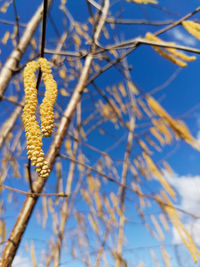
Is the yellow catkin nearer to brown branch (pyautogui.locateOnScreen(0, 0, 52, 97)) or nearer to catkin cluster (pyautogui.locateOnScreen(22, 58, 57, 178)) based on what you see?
catkin cluster (pyautogui.locateOnScreen(22, 58, 57, 178))

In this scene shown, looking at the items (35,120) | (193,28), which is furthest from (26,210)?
(193,28)

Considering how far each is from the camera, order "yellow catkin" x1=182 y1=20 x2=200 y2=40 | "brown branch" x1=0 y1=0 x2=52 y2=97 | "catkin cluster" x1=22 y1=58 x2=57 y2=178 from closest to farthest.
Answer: "catkin cluster" x1=22 y1=58 x2=57 y2=178 < "yellow catkin" x1=182 y1=20 x2=200 y2=40 < "brown branch" x1=0 y1=0 x2=52 y2=97

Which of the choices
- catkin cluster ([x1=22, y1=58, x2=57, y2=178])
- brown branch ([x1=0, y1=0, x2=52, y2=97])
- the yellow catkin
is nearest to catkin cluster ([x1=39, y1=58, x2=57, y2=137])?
catkin cluster ([x1=22, y1=58, x2=57, y2=178])

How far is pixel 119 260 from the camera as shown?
90 cm

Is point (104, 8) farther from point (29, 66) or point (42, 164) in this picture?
point (42, 164)

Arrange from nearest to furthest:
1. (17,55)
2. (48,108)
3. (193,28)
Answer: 1. (48,108)
2. (193,28)
3. (17,55)

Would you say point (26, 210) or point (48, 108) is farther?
point (26, 210)

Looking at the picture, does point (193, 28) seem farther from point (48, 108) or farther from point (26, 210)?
point (26, 210)

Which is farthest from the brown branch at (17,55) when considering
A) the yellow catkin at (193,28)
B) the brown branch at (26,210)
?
the yellow catkin at (193,28)

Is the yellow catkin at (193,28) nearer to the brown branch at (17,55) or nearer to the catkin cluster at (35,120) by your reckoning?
the catkin cluster at (35,120)

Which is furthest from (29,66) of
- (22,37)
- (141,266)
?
(141,266)

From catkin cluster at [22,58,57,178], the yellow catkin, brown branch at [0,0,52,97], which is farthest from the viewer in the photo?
brown branch at [0,0,52,97]

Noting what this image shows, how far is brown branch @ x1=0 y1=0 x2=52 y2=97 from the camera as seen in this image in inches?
31.7

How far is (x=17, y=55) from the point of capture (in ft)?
2.93
